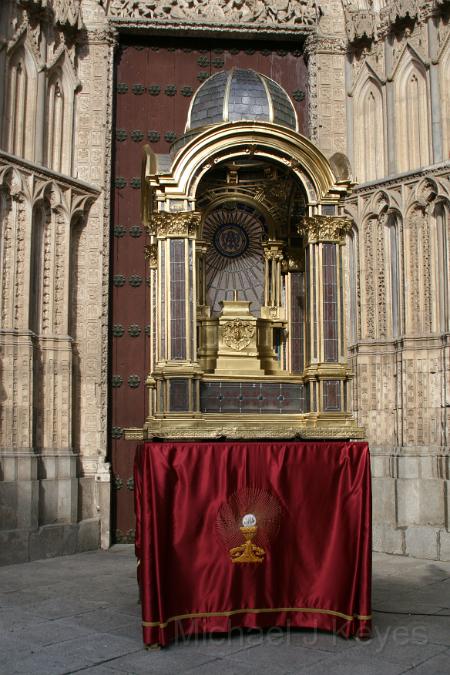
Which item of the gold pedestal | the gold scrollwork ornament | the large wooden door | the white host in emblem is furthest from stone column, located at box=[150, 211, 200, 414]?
the large wooden door

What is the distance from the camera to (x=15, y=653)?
6.16m

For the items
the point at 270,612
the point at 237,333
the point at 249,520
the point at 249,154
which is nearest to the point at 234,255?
the point at 237,333

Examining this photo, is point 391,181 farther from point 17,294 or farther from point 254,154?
point 17,294

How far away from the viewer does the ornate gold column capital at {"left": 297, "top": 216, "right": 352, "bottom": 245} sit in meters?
7.91

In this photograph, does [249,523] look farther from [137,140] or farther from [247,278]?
[137,140]

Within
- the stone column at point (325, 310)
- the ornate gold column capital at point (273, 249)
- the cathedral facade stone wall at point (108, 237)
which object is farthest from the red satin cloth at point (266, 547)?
the cathedral facade stone wall at point (108, 237)

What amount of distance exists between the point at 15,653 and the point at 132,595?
2.41m

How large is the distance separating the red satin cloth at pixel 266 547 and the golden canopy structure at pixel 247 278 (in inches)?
16.8

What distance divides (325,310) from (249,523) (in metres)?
2.35

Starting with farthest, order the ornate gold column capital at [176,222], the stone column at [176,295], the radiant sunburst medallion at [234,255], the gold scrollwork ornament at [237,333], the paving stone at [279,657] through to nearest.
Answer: the radiant sunburst medallion at [234,255], the gold scrollwork ornament at [237,333], the ornate gold column capital at [176,222], the stone column at [176,295], the paving stone at [279,657]

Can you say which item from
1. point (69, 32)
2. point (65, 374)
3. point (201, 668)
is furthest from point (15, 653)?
point (69, 32)

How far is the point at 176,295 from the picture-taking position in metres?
7.57

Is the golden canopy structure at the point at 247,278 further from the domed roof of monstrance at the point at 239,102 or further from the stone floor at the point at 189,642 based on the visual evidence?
the stone floor at the point at 189,642

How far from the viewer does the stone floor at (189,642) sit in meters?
5.76
